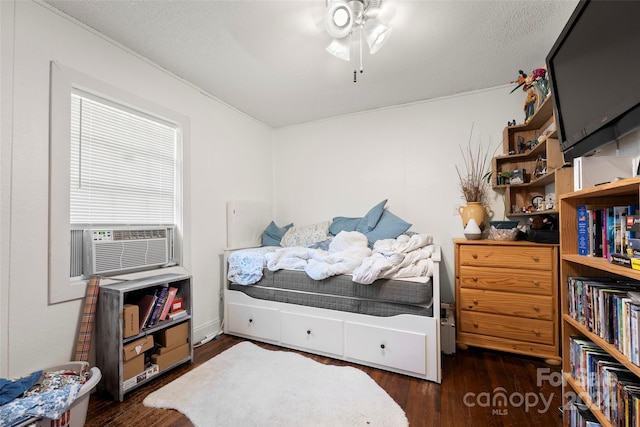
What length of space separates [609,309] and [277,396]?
1720 mm

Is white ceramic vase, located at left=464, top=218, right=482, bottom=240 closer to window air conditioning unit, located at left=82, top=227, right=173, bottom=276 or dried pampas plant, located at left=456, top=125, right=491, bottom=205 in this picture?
dried pampas plant, located at left=456, top=125, right=491, bottom=205

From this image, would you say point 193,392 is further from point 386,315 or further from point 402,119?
point 402,119

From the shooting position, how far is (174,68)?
7.38 ft

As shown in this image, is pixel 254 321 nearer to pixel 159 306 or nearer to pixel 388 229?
pixel 159 306

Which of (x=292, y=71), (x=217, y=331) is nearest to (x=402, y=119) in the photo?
(x=292, y=71)

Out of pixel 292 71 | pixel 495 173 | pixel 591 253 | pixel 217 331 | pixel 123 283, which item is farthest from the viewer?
pixel 217 331

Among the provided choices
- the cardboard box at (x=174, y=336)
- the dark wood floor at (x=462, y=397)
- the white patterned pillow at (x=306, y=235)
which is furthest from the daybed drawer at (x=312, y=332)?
the white patterned pillow at (x=306, y=235)

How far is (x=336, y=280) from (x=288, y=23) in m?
1.84

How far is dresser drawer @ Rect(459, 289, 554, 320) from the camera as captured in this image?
1.99m

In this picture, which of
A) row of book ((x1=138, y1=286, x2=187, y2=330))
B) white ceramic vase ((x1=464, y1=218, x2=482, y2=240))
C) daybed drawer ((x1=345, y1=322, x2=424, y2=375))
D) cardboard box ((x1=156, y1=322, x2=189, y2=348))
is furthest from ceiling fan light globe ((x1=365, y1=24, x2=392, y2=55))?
cardboard box ((x1=156, y1=322, x2=189, y2=348))

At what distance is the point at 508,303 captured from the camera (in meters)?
2.08

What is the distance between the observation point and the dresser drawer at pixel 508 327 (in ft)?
6.53

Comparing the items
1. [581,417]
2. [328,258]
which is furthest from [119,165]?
[581,417]

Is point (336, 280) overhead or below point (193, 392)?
overhead
